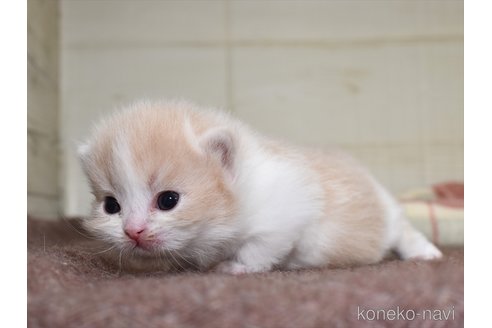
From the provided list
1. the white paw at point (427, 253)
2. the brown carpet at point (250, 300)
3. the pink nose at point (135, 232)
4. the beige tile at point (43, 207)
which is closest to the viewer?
the brown carpet at point (250, 300)

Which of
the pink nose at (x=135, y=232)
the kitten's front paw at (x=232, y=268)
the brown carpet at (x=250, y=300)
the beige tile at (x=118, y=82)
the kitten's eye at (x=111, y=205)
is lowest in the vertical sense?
the kitten's front paw at (x=232, y=268)

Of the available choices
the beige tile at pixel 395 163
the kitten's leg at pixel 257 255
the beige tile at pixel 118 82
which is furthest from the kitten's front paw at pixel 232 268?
the beige tile at pixel 395 163

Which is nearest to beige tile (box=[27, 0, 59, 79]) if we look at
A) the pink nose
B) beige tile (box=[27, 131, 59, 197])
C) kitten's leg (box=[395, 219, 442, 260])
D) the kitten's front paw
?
beige tile (box=[27, 131, 59, 197])

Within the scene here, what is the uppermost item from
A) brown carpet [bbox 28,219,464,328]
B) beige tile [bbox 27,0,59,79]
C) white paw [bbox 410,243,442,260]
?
beige tile [bbox 27,0,59,79]

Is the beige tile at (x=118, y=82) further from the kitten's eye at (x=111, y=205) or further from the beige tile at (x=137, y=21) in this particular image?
the kitten's eye at (x=111, y=205)

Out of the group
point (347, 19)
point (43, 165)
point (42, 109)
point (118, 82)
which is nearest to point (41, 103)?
point (42, 109)

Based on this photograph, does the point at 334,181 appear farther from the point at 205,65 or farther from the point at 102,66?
the point at 102,66

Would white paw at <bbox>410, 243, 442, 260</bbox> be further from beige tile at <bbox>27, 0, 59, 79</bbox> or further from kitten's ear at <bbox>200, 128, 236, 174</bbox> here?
beige tile at <bbox>27, 0, 59, 79</bbox>
